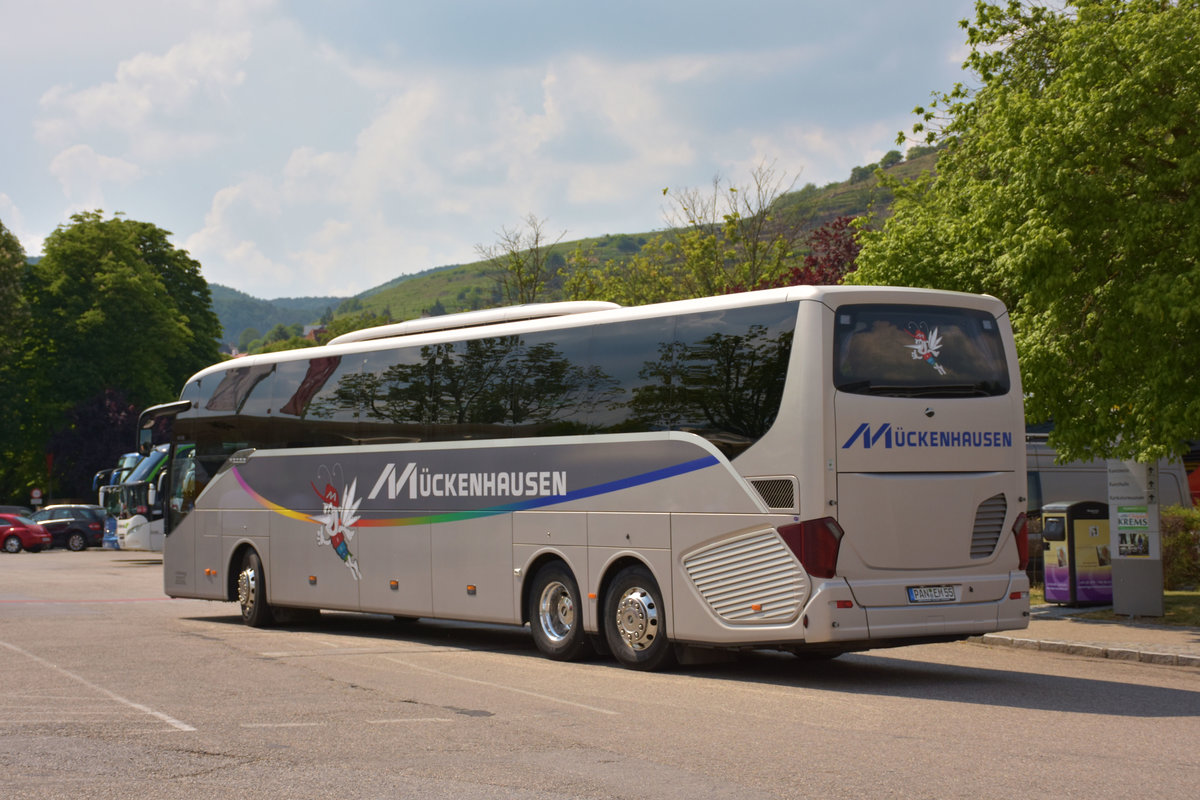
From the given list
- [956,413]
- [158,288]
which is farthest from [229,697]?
[158,288]

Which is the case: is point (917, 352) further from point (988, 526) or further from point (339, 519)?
point (339, 519)

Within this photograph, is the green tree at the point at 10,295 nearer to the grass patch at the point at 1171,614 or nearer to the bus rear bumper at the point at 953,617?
the grass patch at the point at 1171,614

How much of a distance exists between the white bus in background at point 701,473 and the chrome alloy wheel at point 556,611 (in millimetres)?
27

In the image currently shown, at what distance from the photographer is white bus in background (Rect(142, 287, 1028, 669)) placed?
12.0 meters

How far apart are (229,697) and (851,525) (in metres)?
5.45

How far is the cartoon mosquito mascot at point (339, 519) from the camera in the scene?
17.8 m

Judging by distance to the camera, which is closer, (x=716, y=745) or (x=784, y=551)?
(x=716, y=745)

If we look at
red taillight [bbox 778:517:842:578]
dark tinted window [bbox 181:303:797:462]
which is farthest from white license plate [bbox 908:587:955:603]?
dark tinted window [bbox 181:303:797:462]

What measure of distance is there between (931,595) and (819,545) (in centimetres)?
132

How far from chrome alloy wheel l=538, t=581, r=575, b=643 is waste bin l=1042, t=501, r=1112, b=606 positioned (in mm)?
9389

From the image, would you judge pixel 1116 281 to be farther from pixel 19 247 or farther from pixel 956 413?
pixel 19 247

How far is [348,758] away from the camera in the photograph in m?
8.45

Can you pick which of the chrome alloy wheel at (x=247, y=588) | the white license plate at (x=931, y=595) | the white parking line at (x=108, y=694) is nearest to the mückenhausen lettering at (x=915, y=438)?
the white license plate at (x=931, y=595)

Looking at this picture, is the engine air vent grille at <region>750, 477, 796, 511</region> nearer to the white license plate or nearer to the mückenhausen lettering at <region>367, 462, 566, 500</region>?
the white license plate
